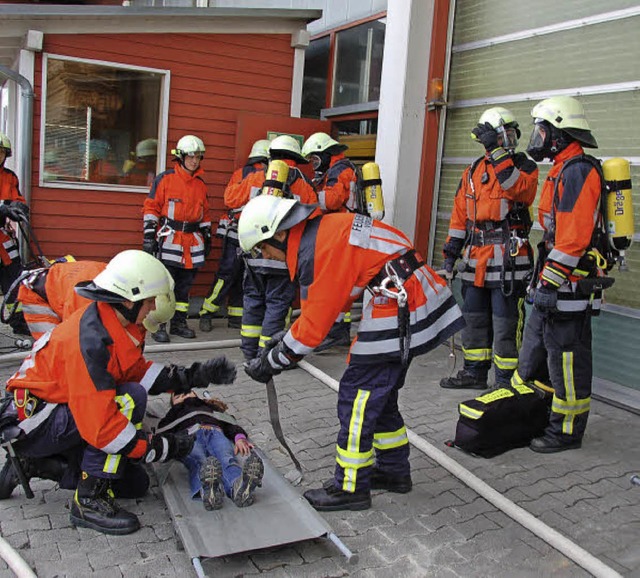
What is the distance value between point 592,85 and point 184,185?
4106 millimetres

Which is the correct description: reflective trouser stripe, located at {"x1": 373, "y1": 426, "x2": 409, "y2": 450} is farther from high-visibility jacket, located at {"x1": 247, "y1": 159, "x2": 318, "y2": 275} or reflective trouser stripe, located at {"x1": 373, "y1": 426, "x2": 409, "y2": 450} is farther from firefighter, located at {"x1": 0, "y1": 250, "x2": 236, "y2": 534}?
high-visibility jacket, located at {"x1": 247, "y1": 159, "x2": 318, "y2": 275}

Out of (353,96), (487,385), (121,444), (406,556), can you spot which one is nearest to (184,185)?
(353,96)

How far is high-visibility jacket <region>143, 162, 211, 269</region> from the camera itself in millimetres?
6949

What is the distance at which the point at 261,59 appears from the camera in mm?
8242

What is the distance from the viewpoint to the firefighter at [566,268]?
4.20 meters

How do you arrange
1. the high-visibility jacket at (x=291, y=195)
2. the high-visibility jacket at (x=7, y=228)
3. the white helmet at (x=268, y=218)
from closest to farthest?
the white helmet at (x=268, y=218) → the high-visibility jacket at (x=291, y=195) → the high-visibility jacket at (x=7, y=228)

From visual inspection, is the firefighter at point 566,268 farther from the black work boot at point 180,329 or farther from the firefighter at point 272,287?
the black work boot at point 180,329

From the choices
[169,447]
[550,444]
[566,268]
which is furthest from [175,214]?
[550,444]

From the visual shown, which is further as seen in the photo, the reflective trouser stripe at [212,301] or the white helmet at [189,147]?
the reflective trouser stripe at [212,301]

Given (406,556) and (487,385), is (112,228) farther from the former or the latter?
(406,556)

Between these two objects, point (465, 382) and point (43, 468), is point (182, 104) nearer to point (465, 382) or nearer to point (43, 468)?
point (465, 382)

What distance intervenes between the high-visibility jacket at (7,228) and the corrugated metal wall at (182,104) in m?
0.56

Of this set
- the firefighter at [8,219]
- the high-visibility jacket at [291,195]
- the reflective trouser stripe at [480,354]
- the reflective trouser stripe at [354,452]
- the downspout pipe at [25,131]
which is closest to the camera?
the reflective trouser stripe at [354,452]

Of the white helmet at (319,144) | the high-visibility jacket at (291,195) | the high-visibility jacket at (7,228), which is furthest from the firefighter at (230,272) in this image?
the high-visibility jacket at (7,228)
